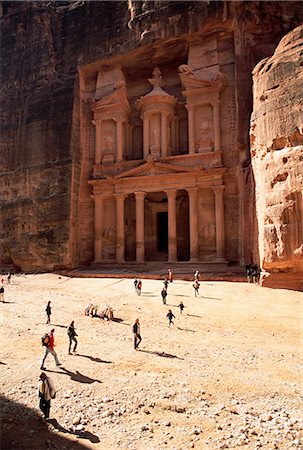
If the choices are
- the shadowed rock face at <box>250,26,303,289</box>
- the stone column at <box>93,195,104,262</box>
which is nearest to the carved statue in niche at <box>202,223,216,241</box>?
the shadowed rock face at <box>250,26,303,289</box>

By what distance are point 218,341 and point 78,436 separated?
5.70 metres

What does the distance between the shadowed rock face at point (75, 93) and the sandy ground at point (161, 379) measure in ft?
42.6

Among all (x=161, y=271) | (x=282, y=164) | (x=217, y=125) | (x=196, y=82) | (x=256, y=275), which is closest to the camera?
(x=282, y=164)

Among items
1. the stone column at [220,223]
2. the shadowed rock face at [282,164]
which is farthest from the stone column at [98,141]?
the shadowed rock face at [282,164]

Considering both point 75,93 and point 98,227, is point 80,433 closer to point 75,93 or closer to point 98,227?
point 98,227

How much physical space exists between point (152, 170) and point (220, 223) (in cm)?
706

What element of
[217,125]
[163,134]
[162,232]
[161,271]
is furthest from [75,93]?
[161,271]

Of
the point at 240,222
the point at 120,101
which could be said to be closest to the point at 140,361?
the point at 240,222

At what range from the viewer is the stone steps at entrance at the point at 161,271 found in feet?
73.7

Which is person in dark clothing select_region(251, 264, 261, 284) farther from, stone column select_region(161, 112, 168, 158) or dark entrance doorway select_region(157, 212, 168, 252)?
stone column select_region(161, 112, 168, 158)

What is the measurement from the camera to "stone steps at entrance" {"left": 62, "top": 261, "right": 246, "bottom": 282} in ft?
73.7

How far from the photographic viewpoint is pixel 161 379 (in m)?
8.05

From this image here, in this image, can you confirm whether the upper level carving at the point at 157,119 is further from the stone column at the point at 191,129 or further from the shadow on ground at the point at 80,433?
the shadow on ground at the point at 80,433

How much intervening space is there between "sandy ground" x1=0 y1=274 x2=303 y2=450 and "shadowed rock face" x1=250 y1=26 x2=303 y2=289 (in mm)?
2725
